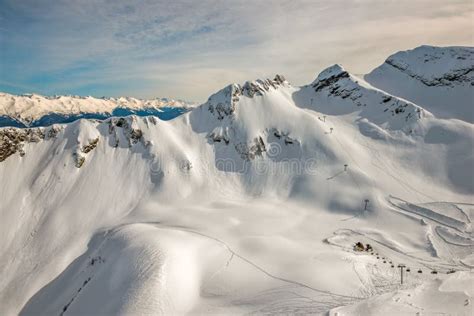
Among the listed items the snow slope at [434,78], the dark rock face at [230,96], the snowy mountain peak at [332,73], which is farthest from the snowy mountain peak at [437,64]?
the dark rock face at [230,96]

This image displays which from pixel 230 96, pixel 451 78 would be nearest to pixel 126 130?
pixel 230 96

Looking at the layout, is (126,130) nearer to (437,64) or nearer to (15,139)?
(15,139)

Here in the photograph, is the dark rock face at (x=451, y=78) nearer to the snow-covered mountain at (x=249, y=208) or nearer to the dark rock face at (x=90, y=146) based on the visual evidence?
the snow-covered mountain at (x=249, y=208)

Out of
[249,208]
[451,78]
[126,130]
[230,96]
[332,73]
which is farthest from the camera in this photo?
[332,73]

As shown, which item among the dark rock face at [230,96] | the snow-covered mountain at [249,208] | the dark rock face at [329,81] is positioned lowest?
the snow-covered mountain at [249,208]

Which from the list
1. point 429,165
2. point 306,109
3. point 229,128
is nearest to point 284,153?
point 229,128

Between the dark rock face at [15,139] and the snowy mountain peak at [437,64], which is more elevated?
the snowy mountain peak at [437,64]
